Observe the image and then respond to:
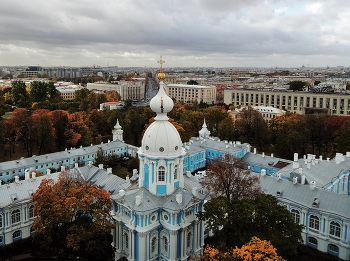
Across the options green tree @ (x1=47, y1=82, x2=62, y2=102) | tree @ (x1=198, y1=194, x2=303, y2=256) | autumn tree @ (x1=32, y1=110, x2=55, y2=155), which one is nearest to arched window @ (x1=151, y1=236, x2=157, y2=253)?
tree @ (x1=198, y1=194, x2=303, y2=256)

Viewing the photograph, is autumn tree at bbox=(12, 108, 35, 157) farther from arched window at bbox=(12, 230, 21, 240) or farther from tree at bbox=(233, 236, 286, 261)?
tree at bbox=(233, 236, 286, 261)

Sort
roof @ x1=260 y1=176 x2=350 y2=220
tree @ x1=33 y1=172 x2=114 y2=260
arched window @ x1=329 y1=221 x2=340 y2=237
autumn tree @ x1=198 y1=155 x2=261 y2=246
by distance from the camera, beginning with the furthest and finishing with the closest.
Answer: roof @ x1=260 y1=176 x2=350 y2=220, arched window @ x1=329 y1=221 x2=340 y2=237, tree @ x1=33 y1=172 x2=114 y2=260, autumn tree @ x1=198 y1=155 x2=261 y2=246

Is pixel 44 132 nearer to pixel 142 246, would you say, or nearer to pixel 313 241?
pixel 142 246

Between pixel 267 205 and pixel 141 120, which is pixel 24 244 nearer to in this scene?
pixel 267 205

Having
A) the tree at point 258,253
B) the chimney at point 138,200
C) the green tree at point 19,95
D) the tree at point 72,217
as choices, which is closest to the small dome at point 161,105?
the chimney at point 138,200

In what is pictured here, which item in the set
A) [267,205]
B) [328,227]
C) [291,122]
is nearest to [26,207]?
[267,205]

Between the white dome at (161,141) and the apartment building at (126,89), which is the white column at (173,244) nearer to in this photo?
the white dome at (161,141)

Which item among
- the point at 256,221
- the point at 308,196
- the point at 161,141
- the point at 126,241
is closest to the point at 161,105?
the point at 161,141
